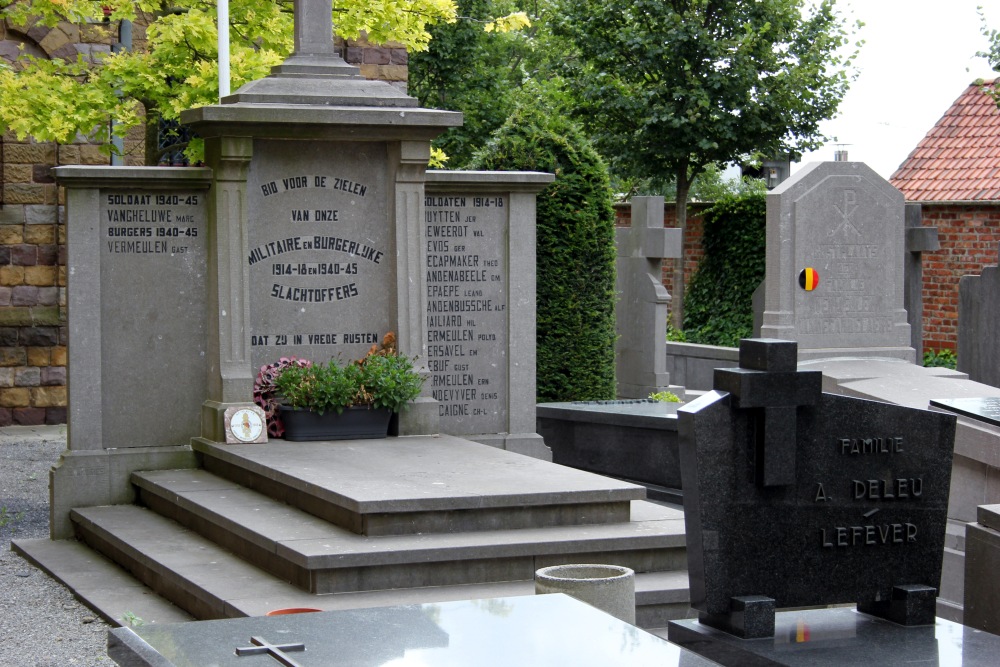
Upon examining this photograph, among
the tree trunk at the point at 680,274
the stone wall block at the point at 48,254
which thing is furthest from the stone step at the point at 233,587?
the tree trunk at the point at 680,274

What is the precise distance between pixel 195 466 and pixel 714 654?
5226 mm

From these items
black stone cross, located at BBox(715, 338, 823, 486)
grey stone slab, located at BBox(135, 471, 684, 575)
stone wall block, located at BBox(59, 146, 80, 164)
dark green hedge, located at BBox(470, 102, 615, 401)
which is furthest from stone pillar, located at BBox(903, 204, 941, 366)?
black stone cross, located at BBox(715, 338, 823, 486)

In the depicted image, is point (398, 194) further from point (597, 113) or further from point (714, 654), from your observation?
point (597, 113)

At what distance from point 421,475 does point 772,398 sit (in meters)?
3.27

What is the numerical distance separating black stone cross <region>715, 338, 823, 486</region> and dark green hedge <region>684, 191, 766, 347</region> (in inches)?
554

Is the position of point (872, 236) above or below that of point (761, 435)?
above

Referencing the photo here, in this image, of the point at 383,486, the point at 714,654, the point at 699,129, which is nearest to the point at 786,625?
the point at 714,654

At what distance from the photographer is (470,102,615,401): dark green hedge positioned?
11.1 meters

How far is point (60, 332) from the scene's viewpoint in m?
14.2

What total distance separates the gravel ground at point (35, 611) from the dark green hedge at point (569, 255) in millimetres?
4199

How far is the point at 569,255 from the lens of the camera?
11.1 m

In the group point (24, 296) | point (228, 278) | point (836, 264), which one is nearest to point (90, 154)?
point (24, 296)

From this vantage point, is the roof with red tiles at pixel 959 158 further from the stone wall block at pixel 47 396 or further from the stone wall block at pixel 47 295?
the stone wall block at pixel 47 396

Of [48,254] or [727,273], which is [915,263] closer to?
[727,273]
